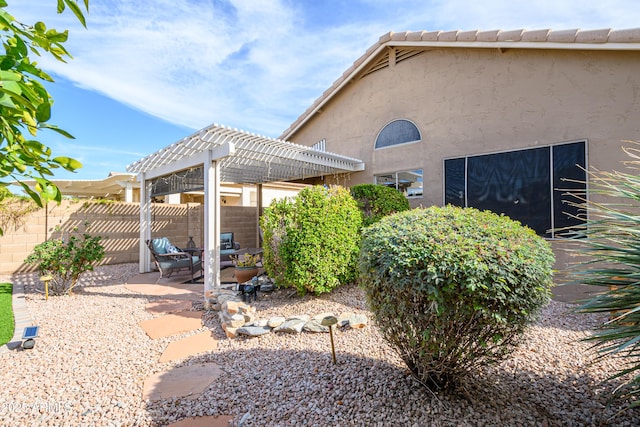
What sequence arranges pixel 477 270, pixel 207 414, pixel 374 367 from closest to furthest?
pixel 477 270 < pixel 207 414 < pixel 374 367

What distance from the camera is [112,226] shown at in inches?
442

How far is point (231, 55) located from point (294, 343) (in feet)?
25.5

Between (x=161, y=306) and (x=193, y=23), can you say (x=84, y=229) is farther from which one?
(x=193, y=23)

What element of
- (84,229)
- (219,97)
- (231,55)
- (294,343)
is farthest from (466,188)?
(84,229)

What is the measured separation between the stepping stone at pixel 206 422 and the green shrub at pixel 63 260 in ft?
21.2

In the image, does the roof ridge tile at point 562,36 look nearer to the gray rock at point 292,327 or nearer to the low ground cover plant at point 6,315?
the gray rock at point 292,327

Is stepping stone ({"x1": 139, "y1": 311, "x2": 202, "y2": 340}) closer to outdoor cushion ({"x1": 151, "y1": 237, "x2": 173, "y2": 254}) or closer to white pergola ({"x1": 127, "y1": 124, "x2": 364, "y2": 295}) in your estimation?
white pergola ({"x1": 127, "y1": 124, "x2": 364, "y2": 295})

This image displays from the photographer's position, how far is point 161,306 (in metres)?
6.48

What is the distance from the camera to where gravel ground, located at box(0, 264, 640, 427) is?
2.60 meters

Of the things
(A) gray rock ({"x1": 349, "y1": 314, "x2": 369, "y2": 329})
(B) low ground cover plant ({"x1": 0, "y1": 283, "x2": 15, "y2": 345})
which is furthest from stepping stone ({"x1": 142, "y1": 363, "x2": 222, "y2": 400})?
(B) low ground cover plant ({"x1": 0, "y1": 283, "x2": 15, "y2": 345})

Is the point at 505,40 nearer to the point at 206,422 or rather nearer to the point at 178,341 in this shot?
the point at 206,422

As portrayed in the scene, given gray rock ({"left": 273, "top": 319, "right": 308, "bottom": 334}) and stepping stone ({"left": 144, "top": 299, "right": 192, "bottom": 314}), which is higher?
gray rock ({"left": 273, "top": 319, "right": 308, "bottom": 334})

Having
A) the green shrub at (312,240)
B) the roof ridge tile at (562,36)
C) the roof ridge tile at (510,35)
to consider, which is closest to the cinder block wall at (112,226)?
the green shrub at (312,240)

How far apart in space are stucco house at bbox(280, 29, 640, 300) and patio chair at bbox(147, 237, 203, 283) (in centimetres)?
584
